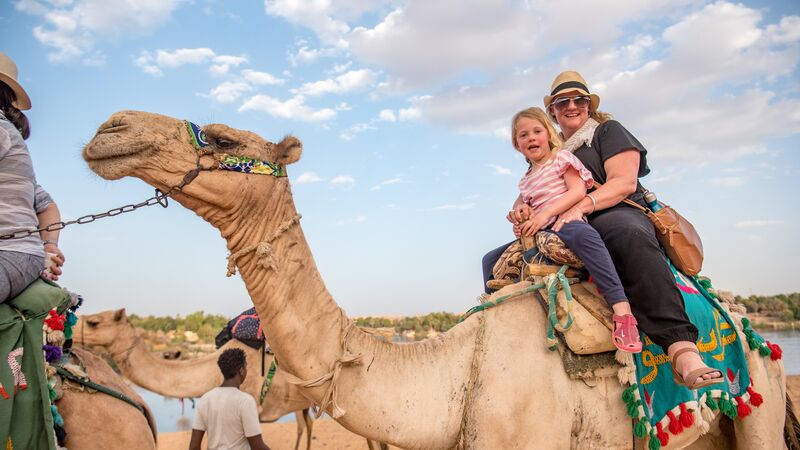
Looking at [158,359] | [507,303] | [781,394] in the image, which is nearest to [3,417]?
[507,303]

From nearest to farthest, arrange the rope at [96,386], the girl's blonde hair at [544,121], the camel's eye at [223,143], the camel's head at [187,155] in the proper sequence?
A: the camel's head at [187,155] → the camel's eye at [223,143] → the girl's blonde hair at [544,121] → the rope at [96,386]

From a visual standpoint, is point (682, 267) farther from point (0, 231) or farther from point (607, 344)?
point (0, 231)

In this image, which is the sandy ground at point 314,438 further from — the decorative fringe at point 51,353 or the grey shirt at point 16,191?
the grey shirt at point 16,191

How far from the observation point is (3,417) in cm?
336

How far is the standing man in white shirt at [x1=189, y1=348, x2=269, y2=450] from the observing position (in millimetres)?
5648

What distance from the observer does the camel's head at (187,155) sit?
114 inches

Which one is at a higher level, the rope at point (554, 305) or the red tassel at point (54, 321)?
the red tassel at point (54, 321)

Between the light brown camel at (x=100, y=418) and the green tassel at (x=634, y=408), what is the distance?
3.50 m

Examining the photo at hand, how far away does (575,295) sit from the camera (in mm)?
3652

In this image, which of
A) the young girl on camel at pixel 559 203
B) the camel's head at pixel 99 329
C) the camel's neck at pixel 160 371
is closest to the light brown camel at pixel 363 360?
the young girl on camel at pixel 559 203

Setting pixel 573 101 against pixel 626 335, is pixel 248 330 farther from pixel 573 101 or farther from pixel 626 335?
pixel 626 335

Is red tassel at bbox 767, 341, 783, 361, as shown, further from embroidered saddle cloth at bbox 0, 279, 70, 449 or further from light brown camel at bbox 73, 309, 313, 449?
light brown camel at bbox 73, 309, 313, 449

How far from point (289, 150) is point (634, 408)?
2479mm

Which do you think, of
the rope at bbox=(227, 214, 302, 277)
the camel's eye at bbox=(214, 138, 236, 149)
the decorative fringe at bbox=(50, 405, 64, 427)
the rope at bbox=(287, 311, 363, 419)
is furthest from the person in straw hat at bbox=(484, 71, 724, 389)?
the decorative fringe at bbox=(50, 405, 64, 427)
